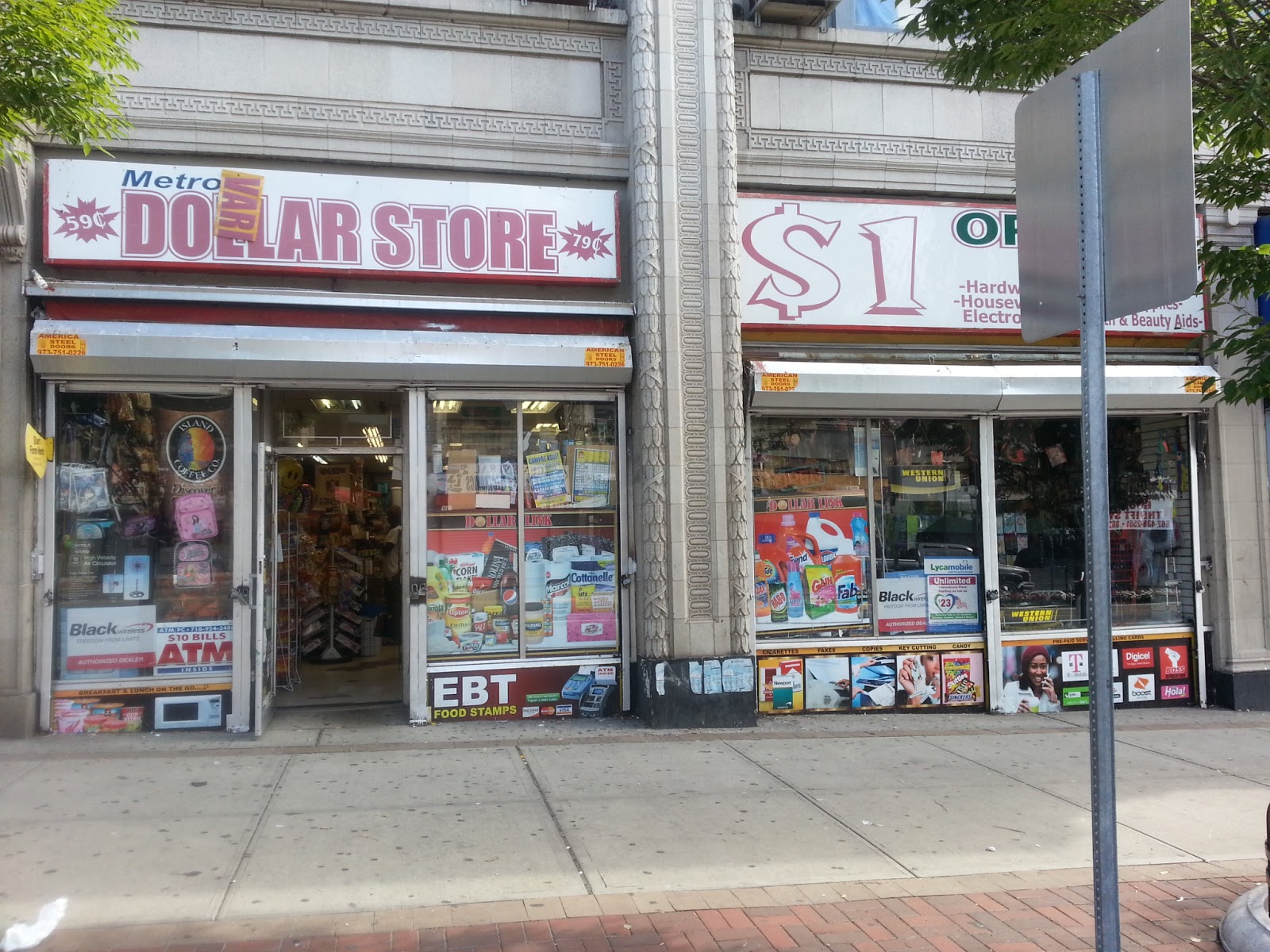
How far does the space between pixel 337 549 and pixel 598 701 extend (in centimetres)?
491

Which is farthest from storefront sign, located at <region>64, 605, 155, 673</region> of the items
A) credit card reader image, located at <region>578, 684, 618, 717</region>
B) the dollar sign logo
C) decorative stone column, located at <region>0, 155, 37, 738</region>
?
the dollar sign logo

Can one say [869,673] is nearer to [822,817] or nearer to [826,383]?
[826,383]

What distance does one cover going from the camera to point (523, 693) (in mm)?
8430

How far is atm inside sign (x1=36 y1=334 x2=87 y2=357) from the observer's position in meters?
7.45

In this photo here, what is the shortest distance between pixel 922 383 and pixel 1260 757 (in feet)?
13.1

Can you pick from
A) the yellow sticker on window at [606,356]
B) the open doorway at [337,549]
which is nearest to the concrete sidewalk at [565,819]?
the open doorway at [337,549]

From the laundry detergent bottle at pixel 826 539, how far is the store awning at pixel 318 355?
89.4 inches

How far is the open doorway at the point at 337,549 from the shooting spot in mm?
9211

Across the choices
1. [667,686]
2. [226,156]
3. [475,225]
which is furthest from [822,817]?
[226,156]

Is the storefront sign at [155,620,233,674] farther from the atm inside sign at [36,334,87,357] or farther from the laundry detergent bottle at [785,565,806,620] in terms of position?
the laundry detergent bottle at [785,565,806,620]

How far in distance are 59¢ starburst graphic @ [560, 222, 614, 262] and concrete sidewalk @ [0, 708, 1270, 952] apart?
159 inches

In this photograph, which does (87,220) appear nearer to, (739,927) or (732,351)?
(732,351)

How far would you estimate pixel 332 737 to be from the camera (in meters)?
7.80

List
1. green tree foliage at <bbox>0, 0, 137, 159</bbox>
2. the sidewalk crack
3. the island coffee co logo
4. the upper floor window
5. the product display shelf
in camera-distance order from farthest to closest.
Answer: the product display shelf < the upper floor window < the island coffee co logo < green tree foliage at <bbox>0, 0, 137, 159</bbox> < the sidewalk crack
